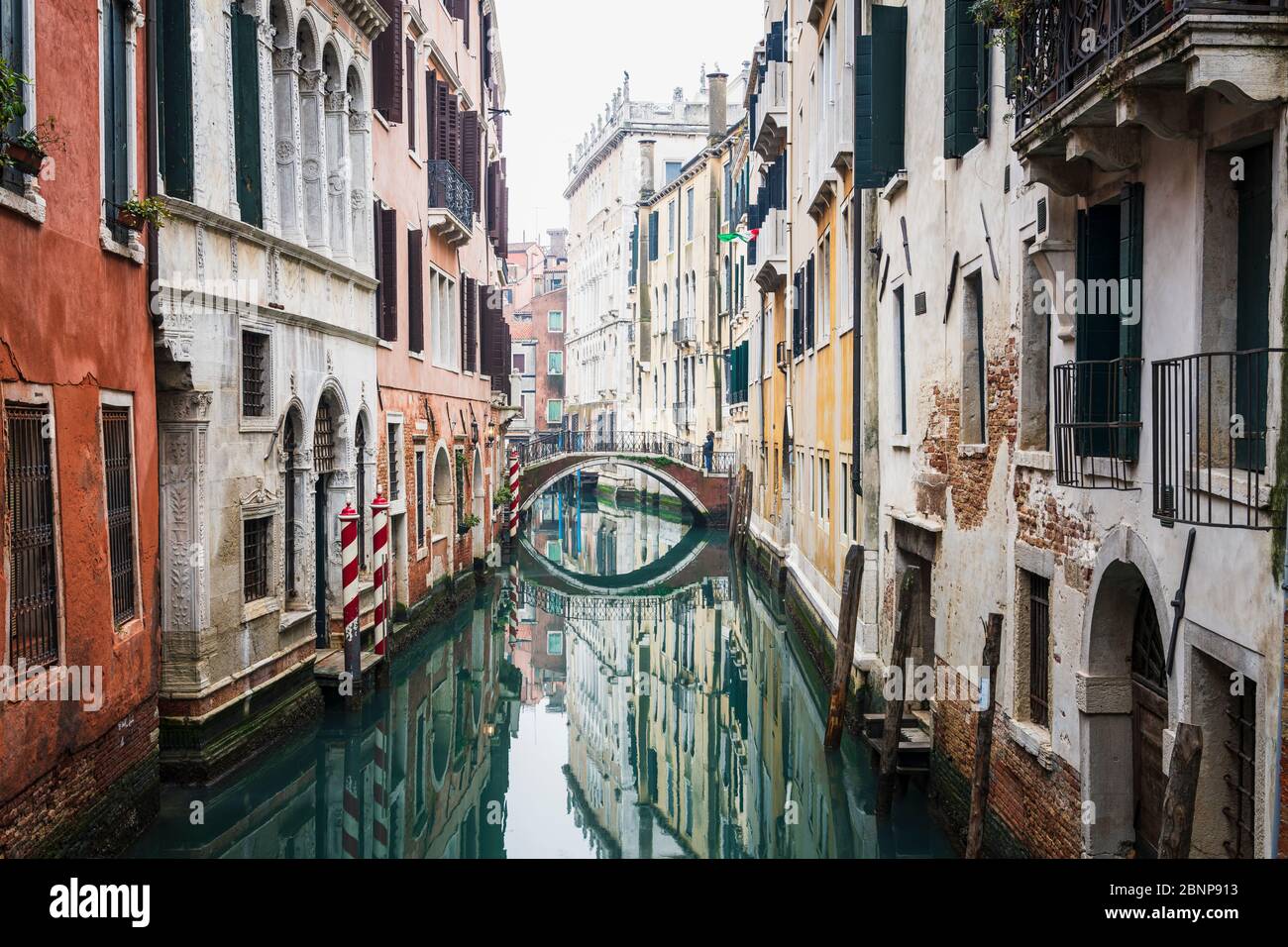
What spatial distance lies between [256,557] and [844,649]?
4545 millimetres

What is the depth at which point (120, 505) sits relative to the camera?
25.5 feet

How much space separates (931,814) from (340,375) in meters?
6.90

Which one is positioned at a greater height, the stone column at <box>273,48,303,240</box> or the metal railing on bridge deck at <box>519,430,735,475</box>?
the stone column at <box>273,48,303,240</box>

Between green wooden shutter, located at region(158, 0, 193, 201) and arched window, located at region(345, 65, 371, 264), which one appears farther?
arched window, located at region(345, 65, 371, 264)

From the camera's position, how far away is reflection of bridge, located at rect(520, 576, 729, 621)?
67.3 feet

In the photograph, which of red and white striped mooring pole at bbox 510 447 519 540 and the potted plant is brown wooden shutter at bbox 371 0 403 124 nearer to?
the potted plant

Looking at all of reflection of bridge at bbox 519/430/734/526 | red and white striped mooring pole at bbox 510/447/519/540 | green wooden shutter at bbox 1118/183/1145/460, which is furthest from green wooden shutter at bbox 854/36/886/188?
reflection of bridge at bbox 519/430/734/526

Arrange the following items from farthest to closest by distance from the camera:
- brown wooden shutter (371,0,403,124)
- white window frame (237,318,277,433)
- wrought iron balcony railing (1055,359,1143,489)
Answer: brown wooden shutter (371,0,403,124) → white window frame (237,318,277,433) → wrought iron balcony railing (1055,359,1143,489)

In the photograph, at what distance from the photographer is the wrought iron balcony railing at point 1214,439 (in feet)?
14.5

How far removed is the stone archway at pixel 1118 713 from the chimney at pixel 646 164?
42.7 meters

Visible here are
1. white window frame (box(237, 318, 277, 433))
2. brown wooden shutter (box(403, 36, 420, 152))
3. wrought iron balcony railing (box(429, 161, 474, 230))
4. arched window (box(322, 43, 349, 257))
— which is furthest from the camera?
wrought iron balcony railing (box(429, 161, 474, 230))

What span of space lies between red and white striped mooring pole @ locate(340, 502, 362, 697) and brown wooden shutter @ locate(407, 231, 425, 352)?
16.5 ft

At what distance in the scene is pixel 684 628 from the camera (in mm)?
19000
